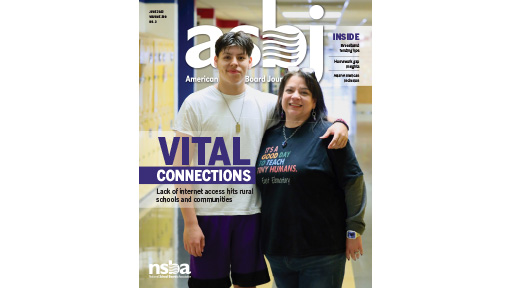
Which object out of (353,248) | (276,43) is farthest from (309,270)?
(276,43)

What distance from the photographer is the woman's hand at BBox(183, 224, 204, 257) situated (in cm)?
295

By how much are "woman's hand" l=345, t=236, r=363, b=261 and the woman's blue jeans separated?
0.09 feet

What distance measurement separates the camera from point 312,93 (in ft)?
9.37

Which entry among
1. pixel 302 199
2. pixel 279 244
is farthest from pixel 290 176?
pixel 279 244

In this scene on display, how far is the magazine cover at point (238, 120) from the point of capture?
2865 millimetres

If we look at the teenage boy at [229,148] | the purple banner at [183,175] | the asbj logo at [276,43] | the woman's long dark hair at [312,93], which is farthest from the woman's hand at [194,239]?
the asbj logo at [276,43]

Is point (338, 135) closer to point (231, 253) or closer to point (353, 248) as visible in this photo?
point (353, 248)

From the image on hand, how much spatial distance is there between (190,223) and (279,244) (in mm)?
447

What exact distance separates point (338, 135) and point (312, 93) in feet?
0.74

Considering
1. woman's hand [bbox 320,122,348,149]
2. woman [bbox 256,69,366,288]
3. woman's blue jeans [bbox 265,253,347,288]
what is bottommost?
woman's blue jeans [bbox 265,253,347,288]

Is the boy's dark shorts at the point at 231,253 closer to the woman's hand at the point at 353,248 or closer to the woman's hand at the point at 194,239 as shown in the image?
the woman's hand at the point at 194,239

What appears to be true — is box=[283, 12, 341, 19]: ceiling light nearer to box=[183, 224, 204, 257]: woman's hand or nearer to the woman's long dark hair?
the woman's long dark hair

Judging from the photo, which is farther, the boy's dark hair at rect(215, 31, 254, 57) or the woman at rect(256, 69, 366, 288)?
the boy's dark hair at rect(215, 31, 254, 57)

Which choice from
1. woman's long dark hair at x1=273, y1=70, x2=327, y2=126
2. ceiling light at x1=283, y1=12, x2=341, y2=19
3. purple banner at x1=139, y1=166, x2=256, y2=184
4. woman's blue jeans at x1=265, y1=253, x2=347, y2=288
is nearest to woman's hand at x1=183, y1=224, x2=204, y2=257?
purple banner at x1=139, y1=166, x2=256, y2=184
